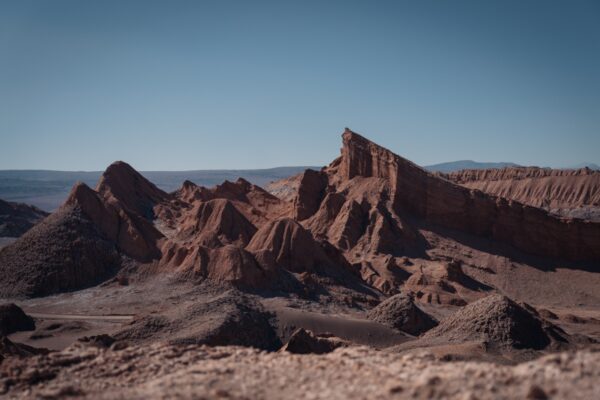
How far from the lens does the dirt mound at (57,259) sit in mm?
37562

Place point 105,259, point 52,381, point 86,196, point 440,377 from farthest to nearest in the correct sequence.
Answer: point 86,196, point 105,259, point 52,381, point 440,377

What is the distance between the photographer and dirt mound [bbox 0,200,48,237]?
7194cm

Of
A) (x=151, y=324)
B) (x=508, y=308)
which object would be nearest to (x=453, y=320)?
(x=508, y=308)

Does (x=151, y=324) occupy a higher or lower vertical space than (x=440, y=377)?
lower

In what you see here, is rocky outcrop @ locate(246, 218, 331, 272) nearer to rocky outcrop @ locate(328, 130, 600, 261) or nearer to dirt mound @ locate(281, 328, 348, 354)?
rocky outcrop @ locate(328, 130, 600, 261)

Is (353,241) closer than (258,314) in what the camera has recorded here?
No

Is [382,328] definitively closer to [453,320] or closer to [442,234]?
[453,320]

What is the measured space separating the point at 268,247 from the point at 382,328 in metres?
12.8

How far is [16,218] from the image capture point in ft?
255

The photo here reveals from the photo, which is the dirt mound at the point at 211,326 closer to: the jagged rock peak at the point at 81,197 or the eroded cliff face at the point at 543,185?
the jagged rock peak at the point at 81,197

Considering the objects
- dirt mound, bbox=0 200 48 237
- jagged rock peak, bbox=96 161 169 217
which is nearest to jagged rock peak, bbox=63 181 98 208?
jagged rock peak, bbox=96 161 169 217

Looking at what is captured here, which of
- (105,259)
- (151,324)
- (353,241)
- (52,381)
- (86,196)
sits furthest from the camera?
(353,241)

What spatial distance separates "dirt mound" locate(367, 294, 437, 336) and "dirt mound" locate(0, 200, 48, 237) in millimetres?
52870

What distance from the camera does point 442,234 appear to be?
5178 cm
